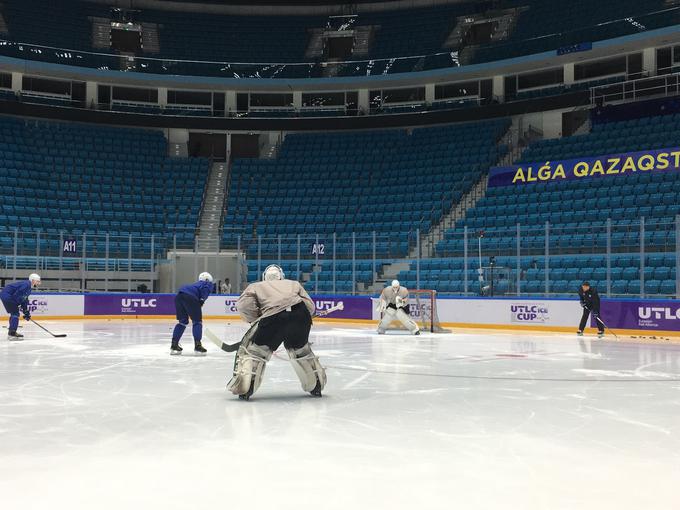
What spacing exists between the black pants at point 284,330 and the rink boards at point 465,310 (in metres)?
14.5

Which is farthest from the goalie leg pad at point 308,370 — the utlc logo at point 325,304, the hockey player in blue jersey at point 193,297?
the utlc logo at point 325,304

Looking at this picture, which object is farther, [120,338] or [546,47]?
[546,47]

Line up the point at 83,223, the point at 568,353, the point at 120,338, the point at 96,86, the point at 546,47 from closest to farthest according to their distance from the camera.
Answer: the point at 568,353 < the point at 120,338 < the point at 83,223 < the point at 546,47 < the point at 96,86

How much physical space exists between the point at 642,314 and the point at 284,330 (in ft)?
48.8

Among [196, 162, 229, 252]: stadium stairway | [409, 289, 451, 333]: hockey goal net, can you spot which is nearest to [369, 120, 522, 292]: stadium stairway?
[409, 289, 451, 333]: hockey goal net

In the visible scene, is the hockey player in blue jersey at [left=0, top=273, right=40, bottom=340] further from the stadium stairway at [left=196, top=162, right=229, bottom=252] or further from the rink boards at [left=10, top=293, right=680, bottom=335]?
the stadium stairway at [left=196, top=162, right=229, bottom=252]

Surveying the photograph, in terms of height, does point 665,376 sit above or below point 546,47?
below

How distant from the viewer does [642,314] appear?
66.4 ft

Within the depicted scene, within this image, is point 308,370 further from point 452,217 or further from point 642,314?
point 452,217

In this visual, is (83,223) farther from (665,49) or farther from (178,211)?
(665,49)

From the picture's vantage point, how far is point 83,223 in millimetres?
31391

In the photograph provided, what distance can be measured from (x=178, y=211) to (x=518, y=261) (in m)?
17.3

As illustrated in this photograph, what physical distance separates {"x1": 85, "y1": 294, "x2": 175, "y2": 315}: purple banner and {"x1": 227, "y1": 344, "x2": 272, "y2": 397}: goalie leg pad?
20.4 metres

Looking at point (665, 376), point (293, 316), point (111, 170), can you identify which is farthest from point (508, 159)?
point (293, 316)
